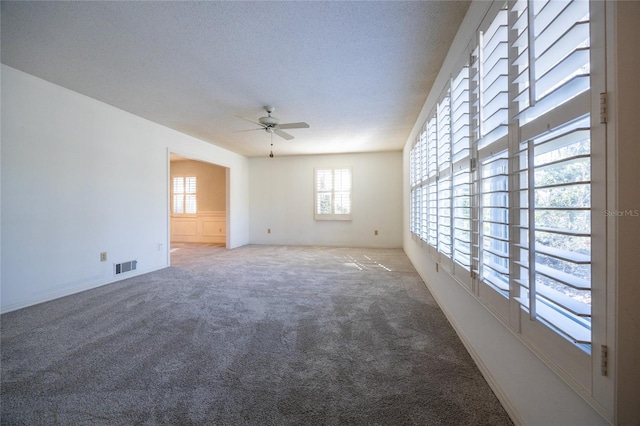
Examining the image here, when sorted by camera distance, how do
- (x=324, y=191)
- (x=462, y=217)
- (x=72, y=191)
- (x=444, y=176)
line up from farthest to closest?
(x=324, y=191) < (x=72, y=191) < (x=444, y=176) < (x=462, y=217)

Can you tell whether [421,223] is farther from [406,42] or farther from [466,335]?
[406,42]

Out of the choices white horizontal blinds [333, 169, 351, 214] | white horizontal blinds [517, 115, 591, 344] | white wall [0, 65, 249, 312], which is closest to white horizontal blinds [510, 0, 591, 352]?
white horizontal blinds [517, 115, 591, 344]

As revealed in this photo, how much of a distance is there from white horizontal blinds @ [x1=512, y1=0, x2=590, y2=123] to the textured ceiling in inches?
42.9

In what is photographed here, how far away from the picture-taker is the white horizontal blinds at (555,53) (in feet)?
2.80

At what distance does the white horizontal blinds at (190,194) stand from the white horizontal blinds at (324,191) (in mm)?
4055

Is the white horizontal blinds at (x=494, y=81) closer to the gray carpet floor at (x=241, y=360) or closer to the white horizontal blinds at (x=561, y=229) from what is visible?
the white horizontal blinds at (x=561, y=229)

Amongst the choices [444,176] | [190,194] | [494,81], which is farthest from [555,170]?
[190,194]

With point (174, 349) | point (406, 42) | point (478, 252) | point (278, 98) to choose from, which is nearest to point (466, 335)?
point (478, 252)

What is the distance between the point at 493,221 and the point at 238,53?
8.30ft

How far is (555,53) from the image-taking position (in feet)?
3.14

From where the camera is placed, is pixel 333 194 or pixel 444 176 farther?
pixel 333 194

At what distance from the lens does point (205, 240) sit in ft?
26.4

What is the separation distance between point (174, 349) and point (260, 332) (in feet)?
2.17

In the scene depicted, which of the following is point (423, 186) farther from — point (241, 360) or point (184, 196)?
point (184, 196)
